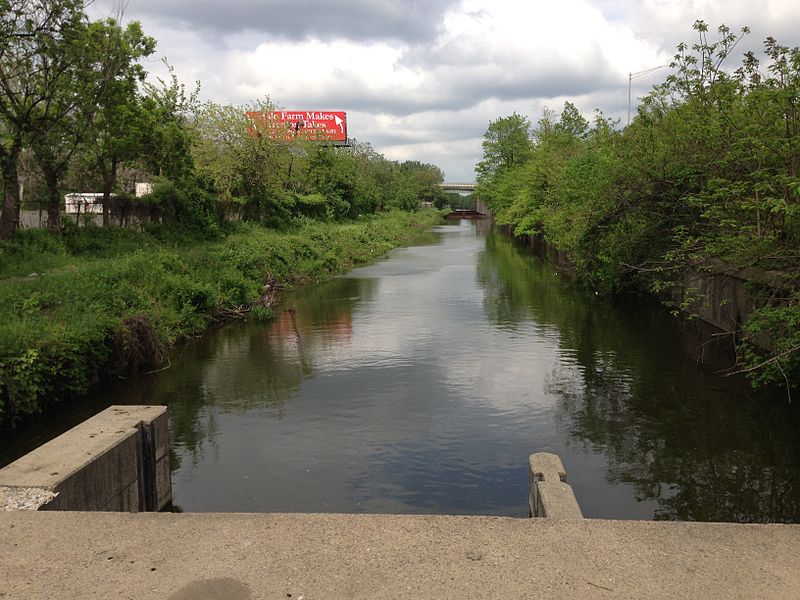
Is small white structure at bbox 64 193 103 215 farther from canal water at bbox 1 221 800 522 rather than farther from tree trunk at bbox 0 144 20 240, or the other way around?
canal water at bbox 1 221 800 522

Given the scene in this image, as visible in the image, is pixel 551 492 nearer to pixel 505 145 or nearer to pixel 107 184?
pixel 107 184

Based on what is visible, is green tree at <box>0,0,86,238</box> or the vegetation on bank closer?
the vegetation on bank

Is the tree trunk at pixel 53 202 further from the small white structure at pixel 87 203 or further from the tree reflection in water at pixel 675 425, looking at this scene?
the tree reflection in water at pixel 675 425

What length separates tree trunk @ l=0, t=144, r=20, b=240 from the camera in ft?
73.0

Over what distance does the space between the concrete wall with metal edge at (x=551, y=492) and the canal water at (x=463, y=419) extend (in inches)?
56.8

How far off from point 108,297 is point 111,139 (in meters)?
11.7

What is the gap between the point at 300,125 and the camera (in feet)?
234

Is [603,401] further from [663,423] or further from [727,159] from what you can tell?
[727,159]

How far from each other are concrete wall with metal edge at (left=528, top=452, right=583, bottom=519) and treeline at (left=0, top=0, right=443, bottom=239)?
21.2 meters

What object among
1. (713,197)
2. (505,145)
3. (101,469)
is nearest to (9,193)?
(101,469)

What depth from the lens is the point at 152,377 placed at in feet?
52.4

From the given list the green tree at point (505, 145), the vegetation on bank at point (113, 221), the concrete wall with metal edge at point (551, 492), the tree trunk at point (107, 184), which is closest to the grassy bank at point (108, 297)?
the vegetation on bank at point (113, 221)

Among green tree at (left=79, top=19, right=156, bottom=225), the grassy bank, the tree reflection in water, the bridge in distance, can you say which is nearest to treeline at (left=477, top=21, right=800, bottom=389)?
the tree reflection in water

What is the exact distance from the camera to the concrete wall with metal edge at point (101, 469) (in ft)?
22.5
